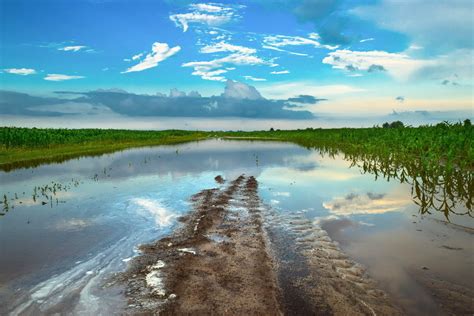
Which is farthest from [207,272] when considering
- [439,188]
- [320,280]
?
[439,188]

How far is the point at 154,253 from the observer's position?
22.7ft

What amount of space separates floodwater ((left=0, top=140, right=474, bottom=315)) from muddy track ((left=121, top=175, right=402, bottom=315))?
12.8 inches

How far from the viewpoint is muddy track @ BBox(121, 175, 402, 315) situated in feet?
15.7

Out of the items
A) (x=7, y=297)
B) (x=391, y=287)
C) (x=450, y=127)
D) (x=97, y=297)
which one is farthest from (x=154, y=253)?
(x=450, y=127)

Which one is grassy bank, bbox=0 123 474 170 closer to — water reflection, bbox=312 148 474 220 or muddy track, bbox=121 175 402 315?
water reflection, bbox=312 148 474 220

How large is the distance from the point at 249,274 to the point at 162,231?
10.7ft

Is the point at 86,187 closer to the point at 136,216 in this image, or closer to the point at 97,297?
the point at 136,216

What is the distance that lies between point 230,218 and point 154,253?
297cm

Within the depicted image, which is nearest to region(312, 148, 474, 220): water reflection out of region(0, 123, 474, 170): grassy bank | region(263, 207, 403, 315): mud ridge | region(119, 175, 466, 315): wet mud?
region(0, 123, 474, 170): grassy bank

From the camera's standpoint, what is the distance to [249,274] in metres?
5.80

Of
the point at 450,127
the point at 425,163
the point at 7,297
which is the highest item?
the point at 450,127

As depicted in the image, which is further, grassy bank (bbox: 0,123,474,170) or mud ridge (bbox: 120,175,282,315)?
grassy bank (bbox: 0,123,474,170)

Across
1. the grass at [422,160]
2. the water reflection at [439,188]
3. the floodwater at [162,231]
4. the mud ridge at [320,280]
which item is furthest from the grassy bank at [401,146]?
the mud ridge at [320,280]

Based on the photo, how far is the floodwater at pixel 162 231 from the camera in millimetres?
5305
